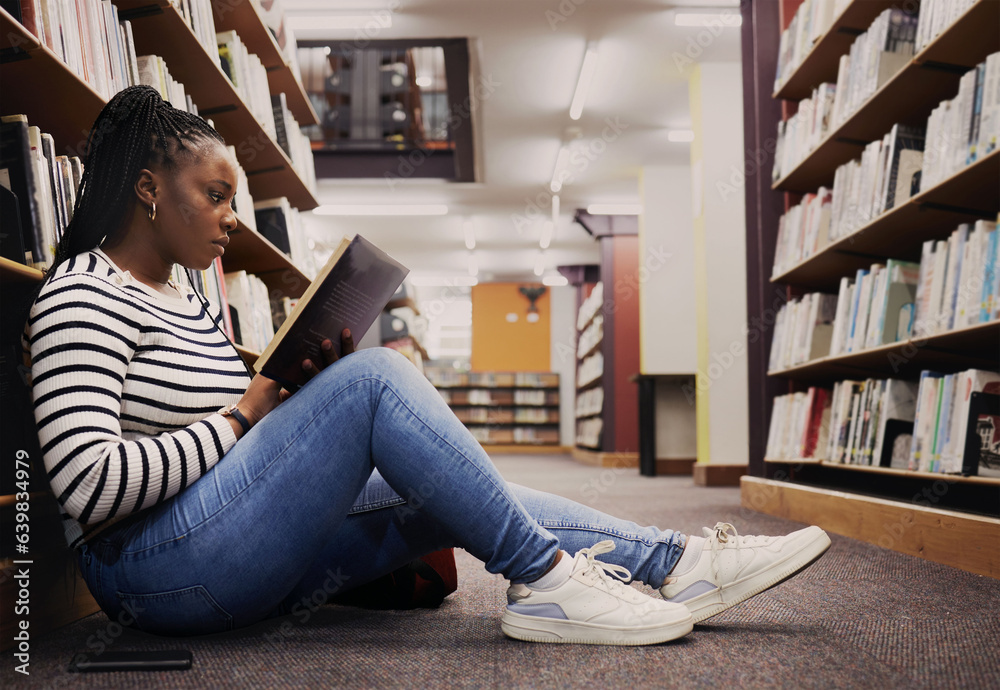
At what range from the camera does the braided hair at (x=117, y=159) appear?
42.1 inches

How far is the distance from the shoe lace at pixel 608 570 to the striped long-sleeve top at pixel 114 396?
0.51 metres

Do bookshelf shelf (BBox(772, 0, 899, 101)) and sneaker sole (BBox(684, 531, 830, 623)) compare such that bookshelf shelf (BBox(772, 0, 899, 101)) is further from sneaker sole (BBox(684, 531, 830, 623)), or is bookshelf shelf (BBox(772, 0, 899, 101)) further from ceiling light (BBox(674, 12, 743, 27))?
sneaker sole (BBox(684, 531, 830, 623))

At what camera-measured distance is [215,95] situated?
6.39 ft

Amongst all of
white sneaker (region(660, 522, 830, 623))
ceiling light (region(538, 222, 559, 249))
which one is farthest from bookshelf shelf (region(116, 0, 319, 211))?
ceiling light (region(538, 222, 559, 249))

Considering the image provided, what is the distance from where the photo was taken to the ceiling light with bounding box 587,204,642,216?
7.40 meters

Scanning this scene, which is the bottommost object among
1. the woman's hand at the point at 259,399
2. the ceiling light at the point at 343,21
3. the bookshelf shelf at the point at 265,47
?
the woman's hand at the point at 259,399

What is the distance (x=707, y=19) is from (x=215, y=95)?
10.3 ft

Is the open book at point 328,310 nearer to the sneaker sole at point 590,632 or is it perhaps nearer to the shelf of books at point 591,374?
the sneaker sole at point 590,632

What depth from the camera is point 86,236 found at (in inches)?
42.1

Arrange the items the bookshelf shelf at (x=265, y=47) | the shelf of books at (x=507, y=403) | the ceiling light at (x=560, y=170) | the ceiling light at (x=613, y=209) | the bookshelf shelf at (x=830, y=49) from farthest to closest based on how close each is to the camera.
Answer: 1. the shelf of books at (x=507, y=403)
2. the ceiling light at (x=613, y=209)
3. the ceiling light at (x=560, y=170)
4. the bookshelf shelf at (x=830, y=49)
5. the bookshelf shelf at (x=265, y=47)

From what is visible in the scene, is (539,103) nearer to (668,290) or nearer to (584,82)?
(584,82)

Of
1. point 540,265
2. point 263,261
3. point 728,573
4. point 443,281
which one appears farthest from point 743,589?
point 443,281

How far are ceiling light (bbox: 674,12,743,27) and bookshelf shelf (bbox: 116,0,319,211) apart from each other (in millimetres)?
2545

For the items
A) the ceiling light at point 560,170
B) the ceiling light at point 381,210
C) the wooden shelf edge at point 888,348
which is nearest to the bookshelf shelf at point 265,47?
the wooden shelf edge at point 888,348
